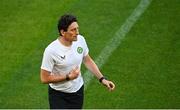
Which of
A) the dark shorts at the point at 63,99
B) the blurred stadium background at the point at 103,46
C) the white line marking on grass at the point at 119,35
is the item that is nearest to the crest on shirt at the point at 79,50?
the dark shorts at the point at 63,99

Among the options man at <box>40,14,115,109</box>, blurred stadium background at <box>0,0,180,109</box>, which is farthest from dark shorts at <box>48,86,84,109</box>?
blurred stadium background at <box>0,0,180,109</box>

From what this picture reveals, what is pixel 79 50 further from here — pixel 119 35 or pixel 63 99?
pixel 119 35

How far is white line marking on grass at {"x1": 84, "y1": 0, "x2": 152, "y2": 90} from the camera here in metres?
8.98

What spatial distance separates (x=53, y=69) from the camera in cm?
618

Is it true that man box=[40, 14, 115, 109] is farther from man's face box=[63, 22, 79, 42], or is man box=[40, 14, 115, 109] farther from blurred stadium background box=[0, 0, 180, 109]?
blurred stadium background box=[0, 0, 180, 109]

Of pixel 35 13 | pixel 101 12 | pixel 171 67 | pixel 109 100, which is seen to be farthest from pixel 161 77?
pixel 35 13

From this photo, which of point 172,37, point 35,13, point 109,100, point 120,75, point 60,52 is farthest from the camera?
point 35,13

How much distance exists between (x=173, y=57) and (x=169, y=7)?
1883 millimetres

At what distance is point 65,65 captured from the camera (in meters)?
6.11

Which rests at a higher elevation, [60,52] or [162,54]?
[60,52]

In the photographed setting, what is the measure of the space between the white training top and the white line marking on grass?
Result: 223 centimetres

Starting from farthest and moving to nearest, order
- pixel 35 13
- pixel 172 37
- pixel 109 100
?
pixel 35 13 < pixel 172 37 < pixel 109 100

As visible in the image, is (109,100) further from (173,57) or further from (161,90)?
(173,57)

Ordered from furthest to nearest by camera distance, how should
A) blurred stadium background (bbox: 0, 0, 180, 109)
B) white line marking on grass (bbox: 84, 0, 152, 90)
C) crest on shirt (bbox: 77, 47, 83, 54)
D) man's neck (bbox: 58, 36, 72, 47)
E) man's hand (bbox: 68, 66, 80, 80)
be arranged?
1. white line marking on grass (bbox: 84, 0, 152, 90)
2. blurred stadium background (bbox: 0, 0, 180, 109)
3. crest on shirt (bbox: 77, 47, 83, 54)
4. man's neck (bbox: 58, 36, 72, 47)
5. man's hand (bbox: 68, 66, 80, 80)
